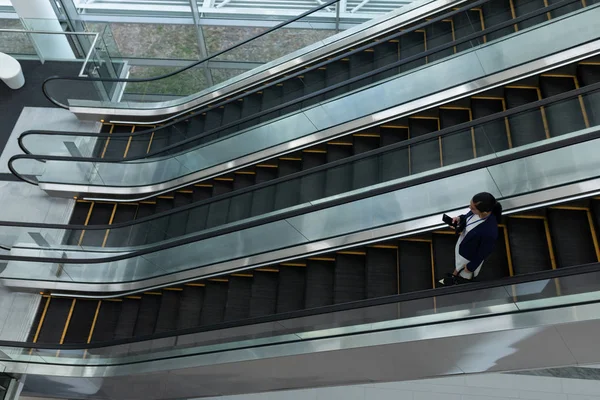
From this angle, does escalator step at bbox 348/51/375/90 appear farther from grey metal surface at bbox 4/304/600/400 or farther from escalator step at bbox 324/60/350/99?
grey metal surface at bbox 4/304/600/400

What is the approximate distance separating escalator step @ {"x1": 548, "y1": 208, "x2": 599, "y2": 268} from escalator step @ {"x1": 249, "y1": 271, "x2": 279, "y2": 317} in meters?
3.17

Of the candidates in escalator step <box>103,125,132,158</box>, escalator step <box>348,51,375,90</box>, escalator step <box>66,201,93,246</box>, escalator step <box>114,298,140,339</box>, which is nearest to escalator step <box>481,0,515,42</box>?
escalator step <box>348,51,375,90</box>

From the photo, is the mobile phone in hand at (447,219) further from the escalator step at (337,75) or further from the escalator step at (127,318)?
the escalator step at (127,318)

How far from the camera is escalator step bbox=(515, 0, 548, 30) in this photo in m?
6.12

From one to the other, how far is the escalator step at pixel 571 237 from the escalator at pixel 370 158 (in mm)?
684

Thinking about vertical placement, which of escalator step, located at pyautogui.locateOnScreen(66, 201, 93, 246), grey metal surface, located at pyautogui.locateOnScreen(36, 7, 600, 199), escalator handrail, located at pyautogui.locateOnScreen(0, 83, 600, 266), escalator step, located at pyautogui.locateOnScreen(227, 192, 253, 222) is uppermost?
grey metal surface, located at pyautogui.locateOnScreen(36, 7, 600, 199)

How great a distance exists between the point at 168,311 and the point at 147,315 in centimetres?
46

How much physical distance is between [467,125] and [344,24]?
278 inches

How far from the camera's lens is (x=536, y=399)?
8133mm

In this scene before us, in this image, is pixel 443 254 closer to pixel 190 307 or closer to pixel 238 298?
pixel 238 298

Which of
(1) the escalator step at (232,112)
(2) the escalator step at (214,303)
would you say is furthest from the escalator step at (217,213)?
(1) the escalator step at (232,112)

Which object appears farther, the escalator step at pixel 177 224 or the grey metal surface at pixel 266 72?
the grey metal surface at pixel 266 72

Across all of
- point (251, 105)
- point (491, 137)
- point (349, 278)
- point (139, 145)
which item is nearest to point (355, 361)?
point (349, 278)

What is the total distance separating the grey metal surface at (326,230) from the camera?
474 cm
